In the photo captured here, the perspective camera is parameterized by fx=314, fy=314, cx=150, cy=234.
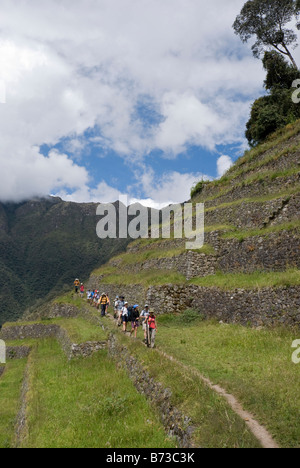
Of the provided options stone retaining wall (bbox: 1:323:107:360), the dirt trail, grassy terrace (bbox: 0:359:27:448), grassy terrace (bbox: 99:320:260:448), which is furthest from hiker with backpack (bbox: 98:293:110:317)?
the dirt trail

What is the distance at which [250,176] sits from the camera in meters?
24.3

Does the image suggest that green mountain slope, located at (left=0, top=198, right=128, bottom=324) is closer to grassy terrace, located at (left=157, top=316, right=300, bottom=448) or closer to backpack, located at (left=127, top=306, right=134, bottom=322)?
backpack, located at (left=127, top=306, right=134, bottom=322)

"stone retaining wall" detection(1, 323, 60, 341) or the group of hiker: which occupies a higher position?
the group of hiker

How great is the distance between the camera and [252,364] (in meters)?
9.48

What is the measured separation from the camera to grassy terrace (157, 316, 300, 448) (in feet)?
19.8

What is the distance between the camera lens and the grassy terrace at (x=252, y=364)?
19.8ft

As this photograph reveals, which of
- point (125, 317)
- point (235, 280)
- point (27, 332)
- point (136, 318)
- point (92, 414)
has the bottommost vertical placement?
point (27, 332)

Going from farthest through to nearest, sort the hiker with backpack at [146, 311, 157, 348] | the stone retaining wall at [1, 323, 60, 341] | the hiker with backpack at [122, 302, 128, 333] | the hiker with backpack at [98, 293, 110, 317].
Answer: the stone retaining wall at [1, 323, 60, 341], the hiker with backpack at [98, 293, 110, 317], the hiker with backpack at [122, 302, 128, 333], the hiker with backpack at [146, 311, 157, 348]

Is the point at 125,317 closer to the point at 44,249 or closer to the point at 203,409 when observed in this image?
the point at 203,409

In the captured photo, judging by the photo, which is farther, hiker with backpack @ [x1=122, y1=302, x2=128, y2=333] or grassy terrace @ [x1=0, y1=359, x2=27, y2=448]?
hiker with backpack @ [x1=122, y1=302, x2=128, y2=333]

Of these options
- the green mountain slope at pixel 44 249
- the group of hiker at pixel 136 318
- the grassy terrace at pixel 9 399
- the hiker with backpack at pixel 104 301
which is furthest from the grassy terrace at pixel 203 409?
the green mountain slope at pixel 44 249

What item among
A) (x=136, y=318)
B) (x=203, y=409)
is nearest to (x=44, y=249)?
(x=136, y=318)

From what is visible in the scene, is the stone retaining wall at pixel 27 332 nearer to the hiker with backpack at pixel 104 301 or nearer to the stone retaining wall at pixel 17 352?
the stone retaining wall at pixel 17 352
